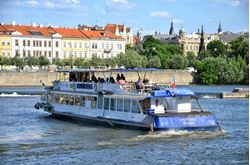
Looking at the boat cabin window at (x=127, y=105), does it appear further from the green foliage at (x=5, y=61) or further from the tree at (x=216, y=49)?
the tree at (x=216, y=49)

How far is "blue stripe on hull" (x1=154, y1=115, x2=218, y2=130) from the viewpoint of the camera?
27.4 meters

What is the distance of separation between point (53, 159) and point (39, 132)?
799cm

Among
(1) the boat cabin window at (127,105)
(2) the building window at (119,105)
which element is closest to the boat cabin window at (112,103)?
(2) the building window at (119,105)

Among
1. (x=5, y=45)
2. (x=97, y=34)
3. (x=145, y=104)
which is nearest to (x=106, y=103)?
(x=145, y=104)

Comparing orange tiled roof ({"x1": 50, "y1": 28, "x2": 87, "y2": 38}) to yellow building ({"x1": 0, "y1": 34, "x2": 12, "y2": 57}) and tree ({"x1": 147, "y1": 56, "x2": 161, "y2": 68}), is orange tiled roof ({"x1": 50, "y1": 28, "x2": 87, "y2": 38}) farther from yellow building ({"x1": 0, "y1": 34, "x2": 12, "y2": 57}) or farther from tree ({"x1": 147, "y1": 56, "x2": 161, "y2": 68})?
tree ({"x1": 147, "y1": 56, "x2": 161, "y2": 68})

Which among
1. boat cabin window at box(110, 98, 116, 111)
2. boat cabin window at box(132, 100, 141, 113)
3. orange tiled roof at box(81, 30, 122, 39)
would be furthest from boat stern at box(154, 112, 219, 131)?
orange tiled roof at box(81, 30, 122, 39)

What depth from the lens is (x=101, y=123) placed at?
103ft

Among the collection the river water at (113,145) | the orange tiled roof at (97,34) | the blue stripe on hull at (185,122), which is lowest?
the river water at (113,145)

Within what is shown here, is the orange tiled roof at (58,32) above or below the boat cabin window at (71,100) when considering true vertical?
above

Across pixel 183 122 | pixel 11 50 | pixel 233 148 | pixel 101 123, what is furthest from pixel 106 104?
pixel 11 50

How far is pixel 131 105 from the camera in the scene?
29422mm

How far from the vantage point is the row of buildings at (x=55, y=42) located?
106m

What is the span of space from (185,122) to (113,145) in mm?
4275

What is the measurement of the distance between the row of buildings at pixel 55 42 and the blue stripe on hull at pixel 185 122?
79037 mm
